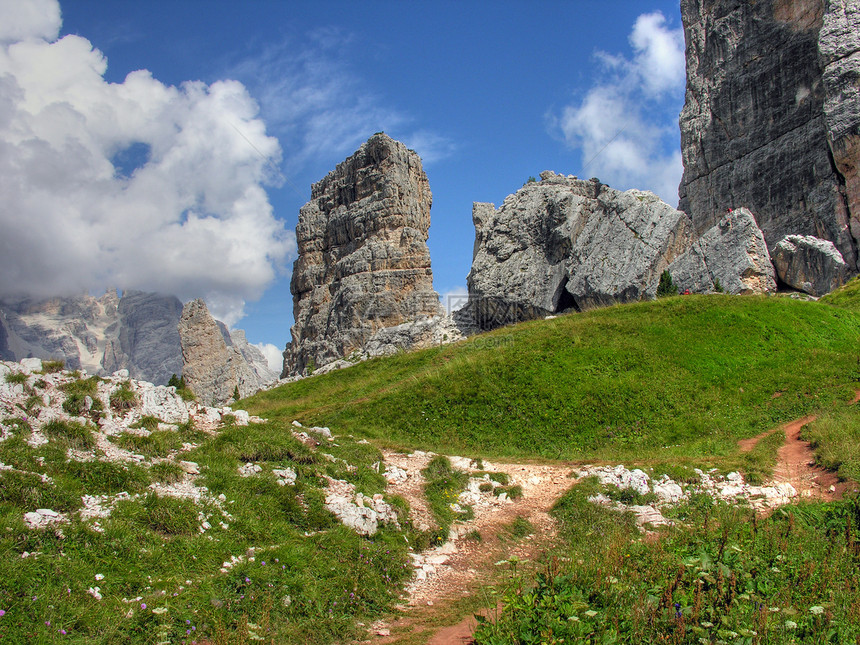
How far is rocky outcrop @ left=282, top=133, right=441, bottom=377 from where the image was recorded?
61.0 meters

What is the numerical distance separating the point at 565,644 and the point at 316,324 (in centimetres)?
6419

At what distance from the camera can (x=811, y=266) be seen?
135 feet

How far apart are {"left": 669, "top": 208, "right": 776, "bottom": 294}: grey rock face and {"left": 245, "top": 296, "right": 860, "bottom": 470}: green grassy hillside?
9.22 m

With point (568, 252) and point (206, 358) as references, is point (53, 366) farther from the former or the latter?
point (206, 358)

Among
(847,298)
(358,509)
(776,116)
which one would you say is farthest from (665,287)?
(776,116)

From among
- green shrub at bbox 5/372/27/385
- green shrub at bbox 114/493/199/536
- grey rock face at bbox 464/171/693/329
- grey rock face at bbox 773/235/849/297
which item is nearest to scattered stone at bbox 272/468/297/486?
green shrub at bbox 114/493/199/536

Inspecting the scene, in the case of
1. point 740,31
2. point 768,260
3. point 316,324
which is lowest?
point 768,260

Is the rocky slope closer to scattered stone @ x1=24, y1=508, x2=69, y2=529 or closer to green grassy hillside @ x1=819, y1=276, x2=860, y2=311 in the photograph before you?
green grassy hillside @ x1=819, y1=276, x2=860, y2=311

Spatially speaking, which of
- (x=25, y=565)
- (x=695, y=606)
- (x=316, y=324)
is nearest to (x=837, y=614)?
(x=695, y=606)

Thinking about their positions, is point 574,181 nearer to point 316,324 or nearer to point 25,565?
point 316,324

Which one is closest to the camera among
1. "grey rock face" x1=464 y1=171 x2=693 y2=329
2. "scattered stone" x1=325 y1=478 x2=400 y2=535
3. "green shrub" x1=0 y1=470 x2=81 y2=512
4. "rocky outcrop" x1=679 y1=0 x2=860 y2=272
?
"green shrub" x1=0 y1=470 x2=81 y2=512

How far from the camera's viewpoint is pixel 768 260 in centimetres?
4053

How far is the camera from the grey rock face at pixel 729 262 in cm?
3944

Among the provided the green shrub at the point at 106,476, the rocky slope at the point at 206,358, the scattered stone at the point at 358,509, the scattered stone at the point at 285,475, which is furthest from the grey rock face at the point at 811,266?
the rocky slope at the point at 206,358
